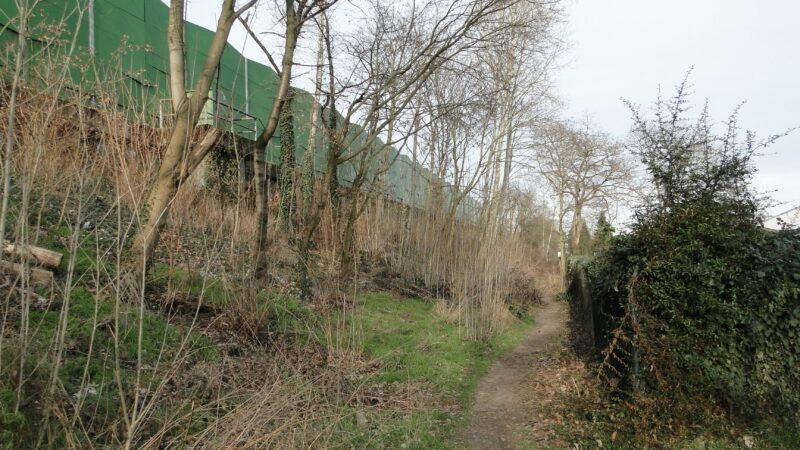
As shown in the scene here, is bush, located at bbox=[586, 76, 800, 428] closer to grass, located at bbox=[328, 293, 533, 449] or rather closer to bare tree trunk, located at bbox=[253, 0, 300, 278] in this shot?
grass, located at bbox=[328, 293, 533, 449]

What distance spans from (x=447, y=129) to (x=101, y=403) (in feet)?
42.1

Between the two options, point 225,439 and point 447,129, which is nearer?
point 225,439

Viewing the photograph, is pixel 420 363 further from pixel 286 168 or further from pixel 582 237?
pixel 582 237

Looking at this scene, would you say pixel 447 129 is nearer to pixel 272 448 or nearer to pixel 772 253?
pixel 772 253

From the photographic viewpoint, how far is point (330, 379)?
4.56 m

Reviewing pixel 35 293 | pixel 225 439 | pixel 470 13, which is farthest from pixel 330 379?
pixel 470 13

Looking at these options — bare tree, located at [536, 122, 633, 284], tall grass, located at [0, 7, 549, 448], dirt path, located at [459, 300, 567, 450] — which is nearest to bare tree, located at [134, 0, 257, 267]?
tall grass, located at [0, 7, 549, 448]

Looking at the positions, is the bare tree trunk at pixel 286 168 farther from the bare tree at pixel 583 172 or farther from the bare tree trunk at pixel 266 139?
the bare tree at pixel 583 172

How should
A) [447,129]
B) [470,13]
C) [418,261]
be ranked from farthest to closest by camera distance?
1. [447,129]
2. [418,261]
3. [470,13]

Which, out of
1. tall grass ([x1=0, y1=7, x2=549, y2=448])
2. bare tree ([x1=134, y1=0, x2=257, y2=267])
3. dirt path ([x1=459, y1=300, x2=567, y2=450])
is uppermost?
bare tree ([x1=134, y1=0, x2=257, y2=267])

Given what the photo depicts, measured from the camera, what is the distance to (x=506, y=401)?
6.26 metres

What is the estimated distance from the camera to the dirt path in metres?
5.07

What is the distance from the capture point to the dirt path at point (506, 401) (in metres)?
5.07

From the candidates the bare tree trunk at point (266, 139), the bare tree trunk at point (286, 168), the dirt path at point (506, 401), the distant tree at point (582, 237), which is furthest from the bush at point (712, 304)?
the distant tree at point (582, 237)
